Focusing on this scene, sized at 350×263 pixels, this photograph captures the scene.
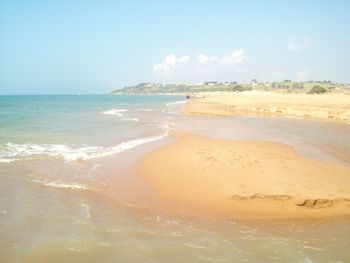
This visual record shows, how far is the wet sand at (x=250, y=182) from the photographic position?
30.0 ft

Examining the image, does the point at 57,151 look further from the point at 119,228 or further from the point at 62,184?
the point at 119,228

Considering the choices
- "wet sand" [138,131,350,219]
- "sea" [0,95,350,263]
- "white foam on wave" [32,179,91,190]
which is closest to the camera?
"sea" [0,95,350,263]

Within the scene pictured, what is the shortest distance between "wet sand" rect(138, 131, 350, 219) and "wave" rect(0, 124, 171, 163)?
2.70 metres

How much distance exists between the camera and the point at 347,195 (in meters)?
9.70

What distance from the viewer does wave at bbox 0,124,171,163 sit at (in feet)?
50.6

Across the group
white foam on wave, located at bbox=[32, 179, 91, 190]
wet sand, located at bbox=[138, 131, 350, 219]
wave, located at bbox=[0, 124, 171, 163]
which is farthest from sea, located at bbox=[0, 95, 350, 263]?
wave, located at bbox=[0, 124, 171, 163]

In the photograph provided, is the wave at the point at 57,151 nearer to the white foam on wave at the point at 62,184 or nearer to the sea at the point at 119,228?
the sea at the point at 119,228

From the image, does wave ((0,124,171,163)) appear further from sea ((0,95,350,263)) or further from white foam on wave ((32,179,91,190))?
white foam on wave ((32,179,91,190))

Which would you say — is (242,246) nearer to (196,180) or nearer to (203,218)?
(203,218)

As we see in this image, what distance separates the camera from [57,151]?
1678 centimetres

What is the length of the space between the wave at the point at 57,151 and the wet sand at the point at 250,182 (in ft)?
8.87

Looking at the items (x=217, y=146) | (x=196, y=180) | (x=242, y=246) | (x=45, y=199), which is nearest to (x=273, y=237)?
(x=242, y=246)

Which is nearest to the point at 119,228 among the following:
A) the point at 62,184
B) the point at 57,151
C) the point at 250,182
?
the point at 62,184

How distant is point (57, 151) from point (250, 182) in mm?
10877
